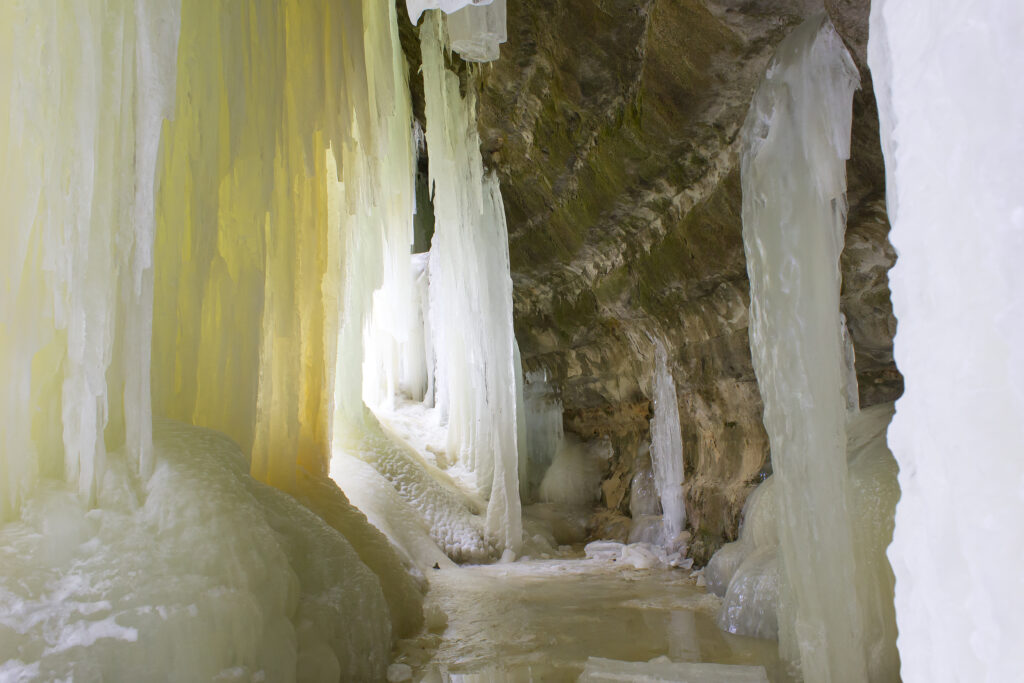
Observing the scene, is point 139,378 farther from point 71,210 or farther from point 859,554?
point 859,554

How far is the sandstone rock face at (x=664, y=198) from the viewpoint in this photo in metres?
4.82

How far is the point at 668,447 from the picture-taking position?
888 cm

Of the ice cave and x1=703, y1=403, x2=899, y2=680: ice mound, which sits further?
x1=703, y1=403, x2=899, y2=680: ice mound

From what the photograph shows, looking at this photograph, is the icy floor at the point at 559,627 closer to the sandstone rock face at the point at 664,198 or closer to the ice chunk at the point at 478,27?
the sandstone rock face at the point at 664,198

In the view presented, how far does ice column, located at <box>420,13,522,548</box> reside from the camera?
27.1 feet

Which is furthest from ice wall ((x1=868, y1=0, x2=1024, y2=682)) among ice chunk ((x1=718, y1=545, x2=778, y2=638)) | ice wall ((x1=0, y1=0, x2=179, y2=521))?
ice chunk ((x1=718, y1=545, x2=778, y2=638))

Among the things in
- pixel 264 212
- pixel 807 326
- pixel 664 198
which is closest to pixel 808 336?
pixel 807 326

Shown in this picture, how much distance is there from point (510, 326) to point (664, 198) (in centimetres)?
285

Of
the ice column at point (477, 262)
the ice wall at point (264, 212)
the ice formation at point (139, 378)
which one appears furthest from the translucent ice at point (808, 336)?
the ice column at point (477, 262)

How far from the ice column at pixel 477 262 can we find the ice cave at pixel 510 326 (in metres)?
0.05

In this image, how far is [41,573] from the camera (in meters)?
2.43

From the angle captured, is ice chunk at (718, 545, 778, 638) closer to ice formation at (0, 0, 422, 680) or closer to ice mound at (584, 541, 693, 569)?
ice formation at (0, 0, 422, 680)

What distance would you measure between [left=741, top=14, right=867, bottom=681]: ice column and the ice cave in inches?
0.7

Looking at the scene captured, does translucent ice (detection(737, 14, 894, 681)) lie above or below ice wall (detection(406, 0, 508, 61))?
below
